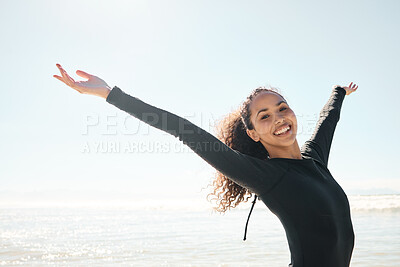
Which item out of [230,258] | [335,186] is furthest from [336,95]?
[230,258]

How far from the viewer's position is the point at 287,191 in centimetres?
196

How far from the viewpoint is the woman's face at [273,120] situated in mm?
2311

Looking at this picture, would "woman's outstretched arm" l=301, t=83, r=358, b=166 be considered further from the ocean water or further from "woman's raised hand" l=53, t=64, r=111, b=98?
the ocean water

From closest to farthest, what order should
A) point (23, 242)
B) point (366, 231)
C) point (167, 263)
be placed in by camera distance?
point (167, 263)
point (366, 231)
point (23, 242)

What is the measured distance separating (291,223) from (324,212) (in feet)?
0.61

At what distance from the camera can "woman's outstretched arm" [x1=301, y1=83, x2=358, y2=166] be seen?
266cm

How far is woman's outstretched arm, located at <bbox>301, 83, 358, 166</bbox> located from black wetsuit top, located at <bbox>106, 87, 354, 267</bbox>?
0.58 metres

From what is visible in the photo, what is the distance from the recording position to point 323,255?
1.93m

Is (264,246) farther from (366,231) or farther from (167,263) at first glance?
(366,231)

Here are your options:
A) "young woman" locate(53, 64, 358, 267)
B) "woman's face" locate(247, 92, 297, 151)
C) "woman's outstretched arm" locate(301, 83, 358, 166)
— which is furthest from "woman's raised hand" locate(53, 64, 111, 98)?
"woman's outstretched arm" locate(301, 83, 358, 166)

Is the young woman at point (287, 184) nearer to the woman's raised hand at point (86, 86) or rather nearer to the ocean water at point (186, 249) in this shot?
the woman's raised hand at point (86, 86)

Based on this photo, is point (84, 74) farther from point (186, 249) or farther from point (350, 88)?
point (186, 249)

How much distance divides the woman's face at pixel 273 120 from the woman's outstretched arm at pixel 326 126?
316mm

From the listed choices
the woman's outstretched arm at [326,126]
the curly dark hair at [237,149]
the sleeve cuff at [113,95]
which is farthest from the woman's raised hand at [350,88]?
the sleeve cuff at [113,95]
